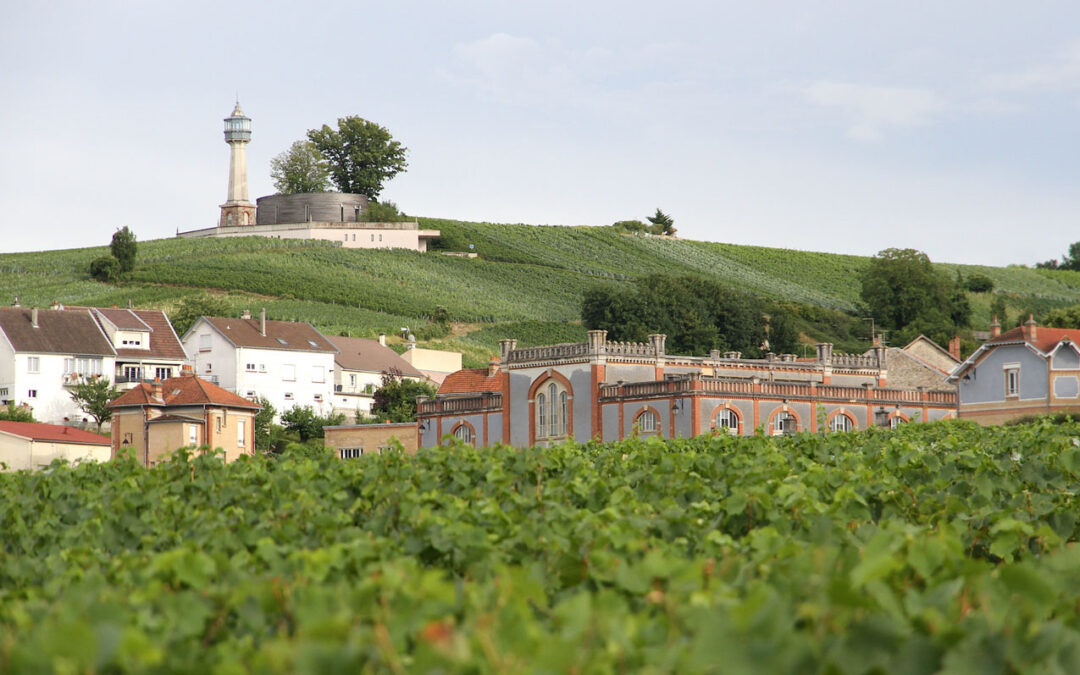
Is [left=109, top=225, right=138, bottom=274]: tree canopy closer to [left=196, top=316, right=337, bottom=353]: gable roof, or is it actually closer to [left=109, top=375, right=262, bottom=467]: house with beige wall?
[left=196, top=316, right=337, bottom=353]: gable roof

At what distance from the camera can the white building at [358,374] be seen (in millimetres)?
108688

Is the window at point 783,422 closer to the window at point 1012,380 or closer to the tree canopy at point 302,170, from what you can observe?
the window at point 1012,380

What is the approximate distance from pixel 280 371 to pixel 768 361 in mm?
39247

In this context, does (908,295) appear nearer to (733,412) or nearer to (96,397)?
(733,412)

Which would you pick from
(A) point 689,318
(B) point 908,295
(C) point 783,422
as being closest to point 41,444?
(C) point 783,422

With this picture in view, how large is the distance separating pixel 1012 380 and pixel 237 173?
125 metres

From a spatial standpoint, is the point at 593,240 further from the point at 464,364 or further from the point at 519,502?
the point at 519,502

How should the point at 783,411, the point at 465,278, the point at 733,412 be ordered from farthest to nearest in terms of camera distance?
the point at 465,278, the point at 783,411, the point at 733,412

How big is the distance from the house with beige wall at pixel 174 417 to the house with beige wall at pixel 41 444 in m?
1.70

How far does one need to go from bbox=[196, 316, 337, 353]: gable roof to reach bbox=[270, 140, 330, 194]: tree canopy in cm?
6350

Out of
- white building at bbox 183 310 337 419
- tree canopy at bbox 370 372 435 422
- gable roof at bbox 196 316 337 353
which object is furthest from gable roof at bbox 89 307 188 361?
tree canopy at bbox 370 372 435 422

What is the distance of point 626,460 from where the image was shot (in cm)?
2020

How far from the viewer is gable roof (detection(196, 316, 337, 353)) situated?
104812 mm

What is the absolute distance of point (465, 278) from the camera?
156 m
